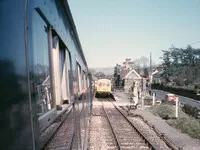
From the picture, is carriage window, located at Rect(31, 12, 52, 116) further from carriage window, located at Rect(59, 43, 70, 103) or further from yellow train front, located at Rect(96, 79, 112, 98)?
yellow train front, located at Rect(96, 79, 112, 98)

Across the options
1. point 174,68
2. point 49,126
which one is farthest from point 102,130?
point 174,68

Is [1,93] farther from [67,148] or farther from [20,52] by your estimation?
[67,148]

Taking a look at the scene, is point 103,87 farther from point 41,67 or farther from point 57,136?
point 41,67

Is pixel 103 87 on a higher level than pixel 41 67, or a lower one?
lower

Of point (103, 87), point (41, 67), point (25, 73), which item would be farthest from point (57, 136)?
point (103, 87)

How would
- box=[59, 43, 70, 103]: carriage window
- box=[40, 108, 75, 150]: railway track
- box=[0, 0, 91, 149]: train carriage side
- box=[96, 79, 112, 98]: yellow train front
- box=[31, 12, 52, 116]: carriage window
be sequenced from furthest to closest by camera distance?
box=[96, 79, 112, 98]: yellow train front < box=[59, 43, 70, 103]: carriage window < box=[40, 108, 75, 150]: railway track < box=[31, 12, 52, 116]: carriage window < box=[0, 0, 91, 149]: train carriage side

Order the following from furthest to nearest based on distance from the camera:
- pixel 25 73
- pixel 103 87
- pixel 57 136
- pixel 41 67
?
pixel 103 87 → pixel 57 136 → pixel 41 67 → pixel 25 73

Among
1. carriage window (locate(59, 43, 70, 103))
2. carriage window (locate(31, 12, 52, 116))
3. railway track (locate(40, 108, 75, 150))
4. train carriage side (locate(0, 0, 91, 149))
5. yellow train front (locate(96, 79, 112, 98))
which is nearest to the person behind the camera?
train carriage side (locate(0, 0, 91, 149))

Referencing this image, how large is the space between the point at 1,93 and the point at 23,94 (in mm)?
296

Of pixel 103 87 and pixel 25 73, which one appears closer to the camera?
pixel 25 73

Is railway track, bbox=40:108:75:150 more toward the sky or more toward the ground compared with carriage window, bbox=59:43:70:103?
more toward the ground

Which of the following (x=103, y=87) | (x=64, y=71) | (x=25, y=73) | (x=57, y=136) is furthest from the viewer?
(x=103, y=87)

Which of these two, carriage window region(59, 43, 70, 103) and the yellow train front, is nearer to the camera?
carriage window region(59, 43, 70, 103)

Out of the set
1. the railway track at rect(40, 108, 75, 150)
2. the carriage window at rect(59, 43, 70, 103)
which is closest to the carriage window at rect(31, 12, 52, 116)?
the railway track at rect(40, 108, 75, 150)
